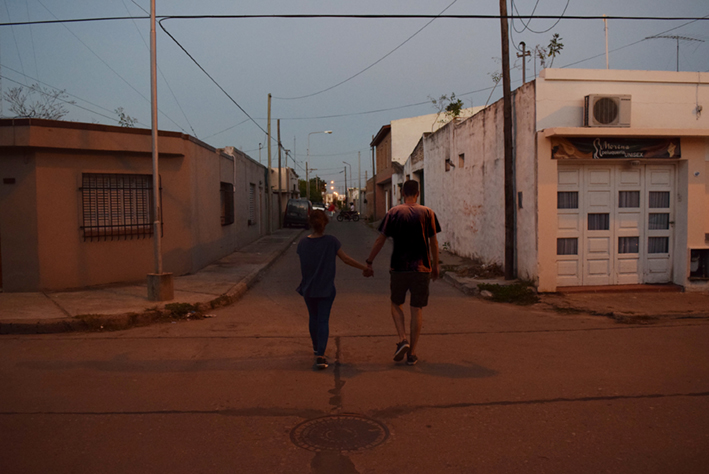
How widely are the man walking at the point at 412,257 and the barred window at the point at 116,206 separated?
6.97m

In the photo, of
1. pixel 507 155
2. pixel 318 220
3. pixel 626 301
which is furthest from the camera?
pixel 507 155

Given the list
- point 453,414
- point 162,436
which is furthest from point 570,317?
point 162,436

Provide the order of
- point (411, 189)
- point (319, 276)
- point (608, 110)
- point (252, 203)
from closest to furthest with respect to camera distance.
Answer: point (319, 276) < point (411, 189) < point (608, 110) < point (252, 203)

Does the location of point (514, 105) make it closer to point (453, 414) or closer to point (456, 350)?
point (456, 350)

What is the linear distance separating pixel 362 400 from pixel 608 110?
7.46 metres

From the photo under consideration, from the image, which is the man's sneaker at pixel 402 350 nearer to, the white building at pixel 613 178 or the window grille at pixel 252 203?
the white building at pixel 613 178

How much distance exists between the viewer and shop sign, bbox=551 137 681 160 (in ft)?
31.7

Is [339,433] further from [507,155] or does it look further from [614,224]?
[614,224]

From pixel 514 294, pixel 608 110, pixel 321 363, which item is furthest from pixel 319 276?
pixel 608 110

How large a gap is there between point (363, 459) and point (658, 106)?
30.2ft

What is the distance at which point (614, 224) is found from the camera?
33.3 ft

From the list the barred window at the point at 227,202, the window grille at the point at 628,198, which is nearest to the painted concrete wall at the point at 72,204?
the barred window at the point at 227,202

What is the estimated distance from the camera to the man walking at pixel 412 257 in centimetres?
571

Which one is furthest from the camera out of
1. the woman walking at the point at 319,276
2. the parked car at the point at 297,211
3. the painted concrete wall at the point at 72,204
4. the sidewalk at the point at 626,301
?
the parked car at the point at 297,211
